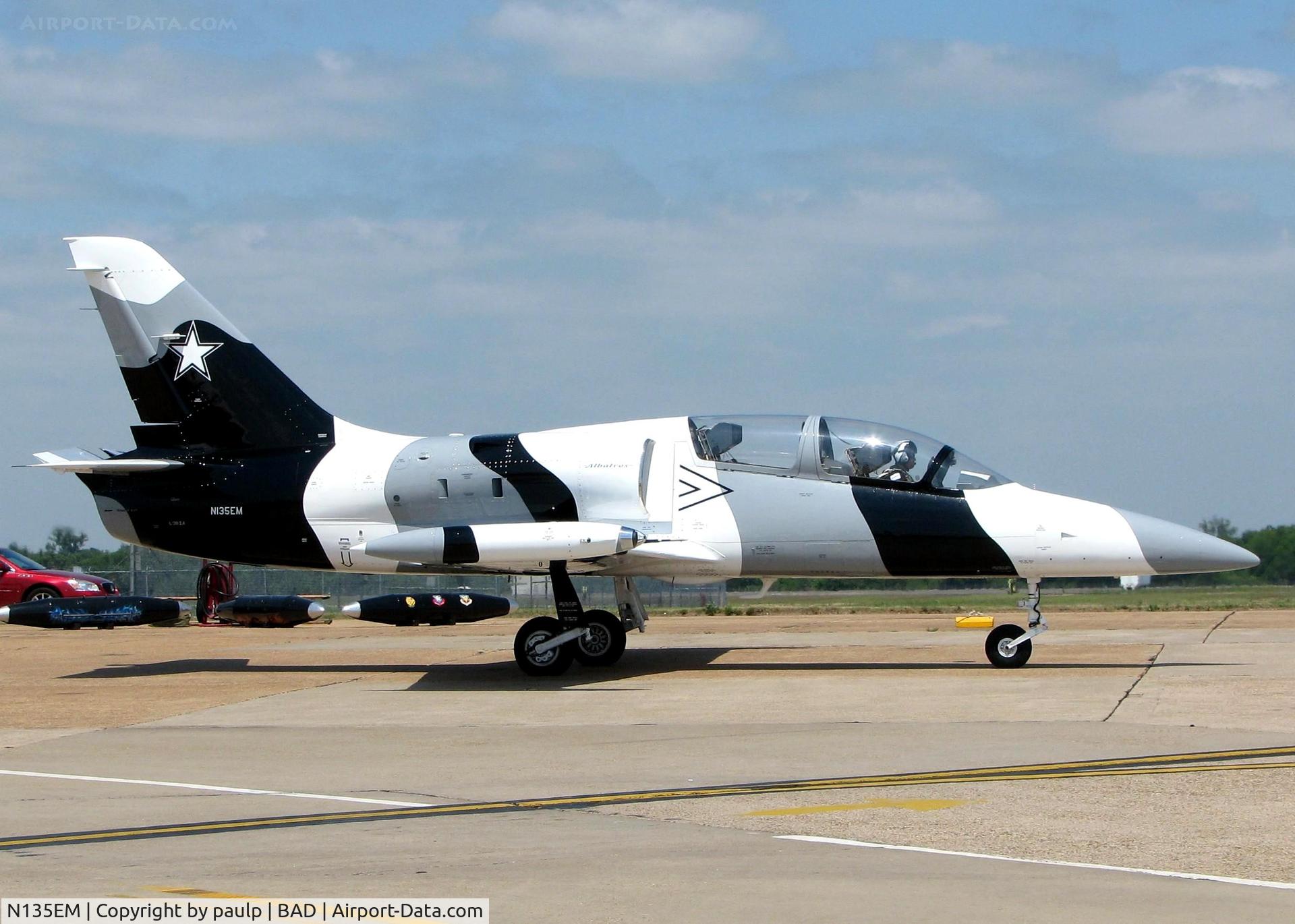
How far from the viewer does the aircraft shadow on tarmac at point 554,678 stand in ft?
54.1

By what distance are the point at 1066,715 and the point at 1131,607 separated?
25.4 meters

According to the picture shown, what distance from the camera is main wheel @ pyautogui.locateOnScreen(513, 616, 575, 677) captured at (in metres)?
16.8

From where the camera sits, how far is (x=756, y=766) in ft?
31.9

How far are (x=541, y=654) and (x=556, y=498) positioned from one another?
1912 millimetres

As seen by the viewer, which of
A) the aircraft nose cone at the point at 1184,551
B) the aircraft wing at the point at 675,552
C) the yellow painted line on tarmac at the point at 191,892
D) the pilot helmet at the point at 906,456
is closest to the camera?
the yellow painted line on tarmac at the point at 191,892

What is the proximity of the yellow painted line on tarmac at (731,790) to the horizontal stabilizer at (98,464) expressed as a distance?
10.8 m

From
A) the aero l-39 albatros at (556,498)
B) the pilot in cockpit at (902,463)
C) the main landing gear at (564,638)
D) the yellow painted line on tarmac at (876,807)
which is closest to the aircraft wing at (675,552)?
the aero l-39 albatros at (556,498)

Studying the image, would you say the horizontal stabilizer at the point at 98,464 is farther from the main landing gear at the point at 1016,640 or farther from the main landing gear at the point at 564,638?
the main landing gear at the point at 1016,640

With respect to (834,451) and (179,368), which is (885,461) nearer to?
(834,451)

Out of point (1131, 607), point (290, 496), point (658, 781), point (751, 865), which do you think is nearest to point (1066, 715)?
point (658, 781)

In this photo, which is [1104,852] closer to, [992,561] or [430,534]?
[992,561]

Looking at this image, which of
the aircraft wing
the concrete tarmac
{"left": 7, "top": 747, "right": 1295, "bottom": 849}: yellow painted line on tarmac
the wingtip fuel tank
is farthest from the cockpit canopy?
the wingtip fuel tank

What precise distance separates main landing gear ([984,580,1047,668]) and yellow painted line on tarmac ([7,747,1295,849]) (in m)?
6.02

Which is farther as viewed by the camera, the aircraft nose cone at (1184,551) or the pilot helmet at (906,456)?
the pilot helmet at (906,456)
